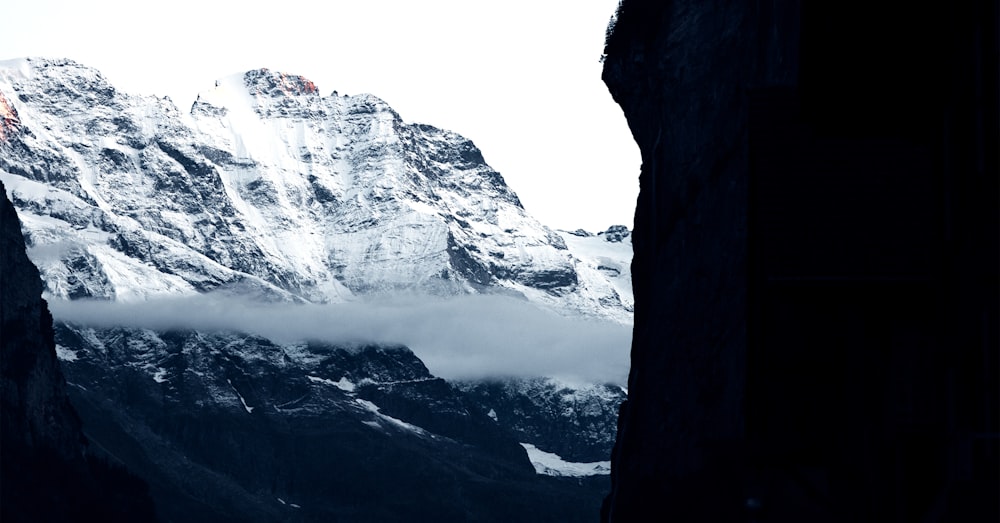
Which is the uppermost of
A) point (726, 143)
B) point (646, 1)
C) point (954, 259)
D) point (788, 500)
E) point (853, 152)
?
point (646, 1)

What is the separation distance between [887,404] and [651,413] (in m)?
60.2

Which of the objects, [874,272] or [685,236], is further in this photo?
[685,236]

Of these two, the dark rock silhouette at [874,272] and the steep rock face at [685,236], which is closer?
the dark rock silhouette at [874,272]

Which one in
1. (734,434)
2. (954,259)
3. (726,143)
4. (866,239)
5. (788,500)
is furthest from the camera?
(726,143)

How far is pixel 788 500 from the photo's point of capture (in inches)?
824

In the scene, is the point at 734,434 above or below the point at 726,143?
below

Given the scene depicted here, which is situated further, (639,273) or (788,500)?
(639,273)

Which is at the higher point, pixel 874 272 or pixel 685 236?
pixel 685 236

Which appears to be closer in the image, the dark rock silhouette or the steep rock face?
the dark rock silhouette

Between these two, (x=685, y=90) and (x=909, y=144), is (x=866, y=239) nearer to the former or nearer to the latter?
(x=909, y=144)

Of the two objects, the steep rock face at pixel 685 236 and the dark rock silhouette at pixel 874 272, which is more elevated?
the steep rock face at pixel 685 236

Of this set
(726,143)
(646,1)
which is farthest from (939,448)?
(646,1)

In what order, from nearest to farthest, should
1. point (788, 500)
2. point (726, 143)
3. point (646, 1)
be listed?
point (788, 500) < point (726, 143) < point (646, 1)

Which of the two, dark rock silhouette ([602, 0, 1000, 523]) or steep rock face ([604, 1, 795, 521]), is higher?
steep rock face ([604, 1, 795, 521])
